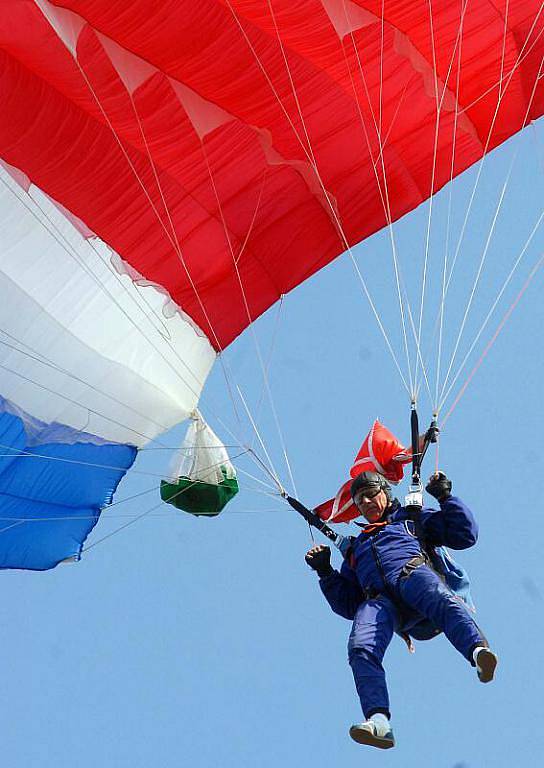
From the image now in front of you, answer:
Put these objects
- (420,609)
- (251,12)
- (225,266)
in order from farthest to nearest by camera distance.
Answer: (225,266) < (251,12) < (420,609)

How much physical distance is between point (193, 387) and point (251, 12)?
7.55ft

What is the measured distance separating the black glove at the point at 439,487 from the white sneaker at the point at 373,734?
1.16 m

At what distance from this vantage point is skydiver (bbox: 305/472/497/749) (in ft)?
19.0

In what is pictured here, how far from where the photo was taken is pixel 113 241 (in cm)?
777

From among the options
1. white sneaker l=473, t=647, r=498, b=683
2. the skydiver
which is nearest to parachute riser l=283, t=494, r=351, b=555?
the skydiver

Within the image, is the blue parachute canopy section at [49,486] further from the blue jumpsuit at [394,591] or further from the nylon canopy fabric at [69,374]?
the blue jumpsuit at [394,591]

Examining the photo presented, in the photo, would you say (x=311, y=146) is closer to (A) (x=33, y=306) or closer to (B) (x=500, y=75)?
(B) (x=500, y=75)

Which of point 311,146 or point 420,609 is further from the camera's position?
point 311,146

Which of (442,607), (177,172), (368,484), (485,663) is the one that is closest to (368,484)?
(368,484)

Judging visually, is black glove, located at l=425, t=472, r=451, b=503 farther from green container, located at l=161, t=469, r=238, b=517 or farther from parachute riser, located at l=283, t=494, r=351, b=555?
green container, located at l=161, t=469, r=238, b=517

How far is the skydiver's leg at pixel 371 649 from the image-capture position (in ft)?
19.1

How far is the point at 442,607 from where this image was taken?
6.03 metres

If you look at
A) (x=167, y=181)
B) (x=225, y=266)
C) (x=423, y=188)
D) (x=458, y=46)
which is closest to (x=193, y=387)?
(x=225, y=266)

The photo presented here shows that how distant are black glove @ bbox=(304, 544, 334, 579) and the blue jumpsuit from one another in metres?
0.03
